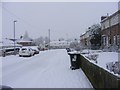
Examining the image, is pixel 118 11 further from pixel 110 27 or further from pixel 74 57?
pixel 74 57

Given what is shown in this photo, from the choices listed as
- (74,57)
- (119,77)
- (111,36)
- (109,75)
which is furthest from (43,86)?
(111,36)

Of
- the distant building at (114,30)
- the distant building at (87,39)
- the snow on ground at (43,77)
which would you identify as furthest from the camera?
the distant building at (87,39)

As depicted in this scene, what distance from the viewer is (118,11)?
4200 centimetres

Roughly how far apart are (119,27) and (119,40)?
6.84 ft

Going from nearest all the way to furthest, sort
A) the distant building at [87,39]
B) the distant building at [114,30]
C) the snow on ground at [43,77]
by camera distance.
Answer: the snow on ground at [43,77] → the distant building at [114,30] → the distant building at [87,39]

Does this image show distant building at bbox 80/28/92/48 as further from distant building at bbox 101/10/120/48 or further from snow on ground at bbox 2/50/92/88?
snow on ground at bbox 2/50/92/88

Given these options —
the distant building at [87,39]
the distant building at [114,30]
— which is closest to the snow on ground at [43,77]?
the distant building at [114,30]

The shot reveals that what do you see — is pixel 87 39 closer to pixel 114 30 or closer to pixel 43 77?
pixel 114 30

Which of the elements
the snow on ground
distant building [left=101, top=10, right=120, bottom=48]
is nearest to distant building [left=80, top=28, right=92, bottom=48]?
distant building [left=101, top=10, right=120, bottom=48]

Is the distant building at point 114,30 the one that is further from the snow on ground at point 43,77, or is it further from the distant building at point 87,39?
the snow on ground at point 43,77

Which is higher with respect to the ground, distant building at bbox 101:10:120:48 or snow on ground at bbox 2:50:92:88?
distant building at bbox 101:10:120:48

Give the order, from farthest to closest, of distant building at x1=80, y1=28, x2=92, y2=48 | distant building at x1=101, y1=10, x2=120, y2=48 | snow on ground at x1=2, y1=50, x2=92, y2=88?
distant building at x1=80, y1=28, x2=92, y2=48 → distant building at x1=101, y1=10, x2=120, y2=48 → snow on ground at x1=2, y1=50, x2=92, y2=88

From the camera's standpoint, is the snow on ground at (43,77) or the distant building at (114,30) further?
the distant building at (114,30)

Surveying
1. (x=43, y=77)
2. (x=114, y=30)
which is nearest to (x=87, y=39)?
(x=114, y=30)
